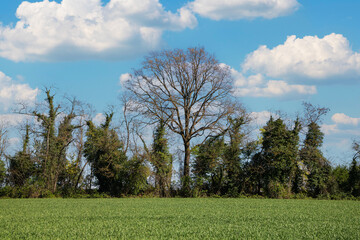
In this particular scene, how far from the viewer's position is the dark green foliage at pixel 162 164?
31906mm

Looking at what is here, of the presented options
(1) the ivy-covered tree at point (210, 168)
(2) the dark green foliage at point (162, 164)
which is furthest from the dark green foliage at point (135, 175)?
(1) the ivy-covered tree at point (210, 168)

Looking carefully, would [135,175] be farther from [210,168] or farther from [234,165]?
[234,165]

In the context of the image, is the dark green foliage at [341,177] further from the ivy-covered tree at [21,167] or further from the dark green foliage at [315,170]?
the ivy-covered tree at [21,167]

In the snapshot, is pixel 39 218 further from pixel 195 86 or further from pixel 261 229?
pixel 195 86

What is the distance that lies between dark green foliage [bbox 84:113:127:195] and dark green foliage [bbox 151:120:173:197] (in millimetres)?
2691

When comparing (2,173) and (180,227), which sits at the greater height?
(2,173)

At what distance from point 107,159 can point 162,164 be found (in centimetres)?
457

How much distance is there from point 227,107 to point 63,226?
23.7 m

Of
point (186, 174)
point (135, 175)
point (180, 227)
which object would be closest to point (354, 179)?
point (186, 174)

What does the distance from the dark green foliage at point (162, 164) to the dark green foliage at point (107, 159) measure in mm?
2691

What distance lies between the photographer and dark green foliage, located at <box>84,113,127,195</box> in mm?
31219

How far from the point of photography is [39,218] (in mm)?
15172

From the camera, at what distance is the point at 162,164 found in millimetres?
31891

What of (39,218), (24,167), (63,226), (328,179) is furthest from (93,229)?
(328,179)
